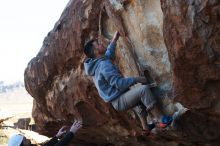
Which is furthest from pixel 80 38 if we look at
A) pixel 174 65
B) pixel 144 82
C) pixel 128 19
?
pixel 174 65

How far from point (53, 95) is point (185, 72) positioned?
20.8ft

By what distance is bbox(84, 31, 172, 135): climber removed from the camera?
25.4 ft

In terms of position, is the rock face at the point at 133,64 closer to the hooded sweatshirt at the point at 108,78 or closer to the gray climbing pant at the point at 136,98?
the gray climbing pant at the point at 136,98

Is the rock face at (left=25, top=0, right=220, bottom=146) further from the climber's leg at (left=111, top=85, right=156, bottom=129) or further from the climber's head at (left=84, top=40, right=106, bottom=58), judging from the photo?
the climber's head at (left=84, top=40, right=106, bottom=58)

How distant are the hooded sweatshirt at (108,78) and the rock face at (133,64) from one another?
79cm

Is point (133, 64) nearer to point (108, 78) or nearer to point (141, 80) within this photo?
point (141, 80)

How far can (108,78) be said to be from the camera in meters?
7.77

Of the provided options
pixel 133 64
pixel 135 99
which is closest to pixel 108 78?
pixel 135 99

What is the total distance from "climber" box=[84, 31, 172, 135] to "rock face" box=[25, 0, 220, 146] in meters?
0.50

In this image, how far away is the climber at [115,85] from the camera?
304 inches

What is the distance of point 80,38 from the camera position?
1045cm

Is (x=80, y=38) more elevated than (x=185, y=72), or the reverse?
(x=80, y=38)

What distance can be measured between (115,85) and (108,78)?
0.55 ft

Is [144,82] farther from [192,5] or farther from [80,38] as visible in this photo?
[80,38]
